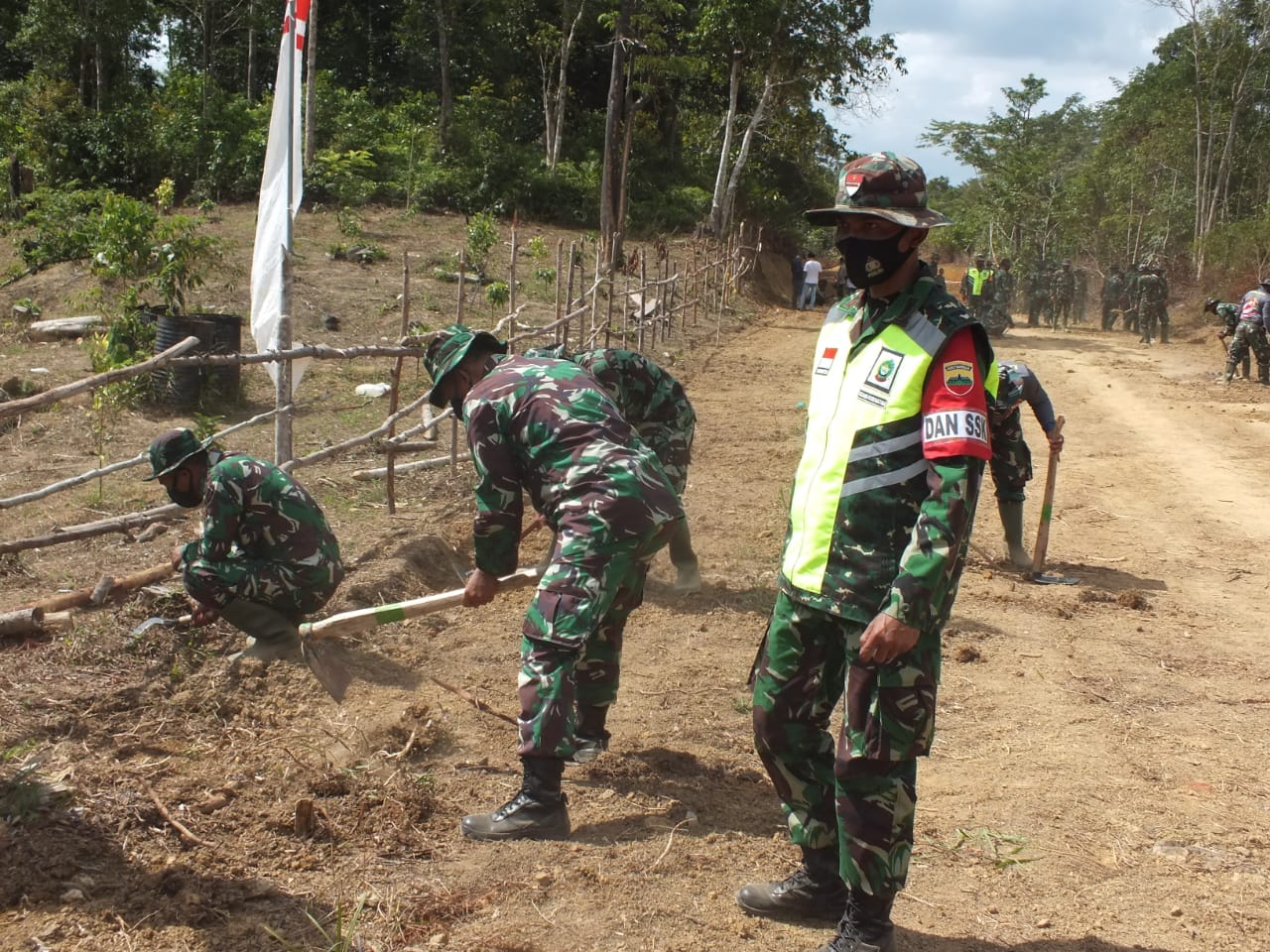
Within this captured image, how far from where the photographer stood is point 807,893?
2.86 metres

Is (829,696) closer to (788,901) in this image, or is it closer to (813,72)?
(788,901)

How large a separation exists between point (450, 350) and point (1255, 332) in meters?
15.1

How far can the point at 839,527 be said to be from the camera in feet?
8.20

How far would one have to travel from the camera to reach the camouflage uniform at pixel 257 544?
4.36 metres

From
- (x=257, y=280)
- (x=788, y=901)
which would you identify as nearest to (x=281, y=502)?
(x=257, y=280)

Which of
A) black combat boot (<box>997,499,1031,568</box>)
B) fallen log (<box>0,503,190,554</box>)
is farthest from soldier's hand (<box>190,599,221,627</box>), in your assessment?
black combat boot (<box>997,499,1031,568</box>)

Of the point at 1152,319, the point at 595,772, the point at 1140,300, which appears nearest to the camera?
the point at 595,772

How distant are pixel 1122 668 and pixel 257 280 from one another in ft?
14.8

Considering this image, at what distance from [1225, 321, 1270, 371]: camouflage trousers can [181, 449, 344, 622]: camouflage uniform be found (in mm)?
14769

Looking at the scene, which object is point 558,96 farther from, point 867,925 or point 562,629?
point 867,925

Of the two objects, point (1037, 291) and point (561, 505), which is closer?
point (561, 505)

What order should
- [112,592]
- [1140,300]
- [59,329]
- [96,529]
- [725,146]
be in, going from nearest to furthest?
1. [112,592]
2. [96,529]
3. [59,329]
4. [1140,300]
5. [725,146]

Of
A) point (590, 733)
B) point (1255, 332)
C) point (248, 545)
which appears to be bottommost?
point (590, 733)

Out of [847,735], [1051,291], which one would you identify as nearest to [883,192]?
[847,735]
